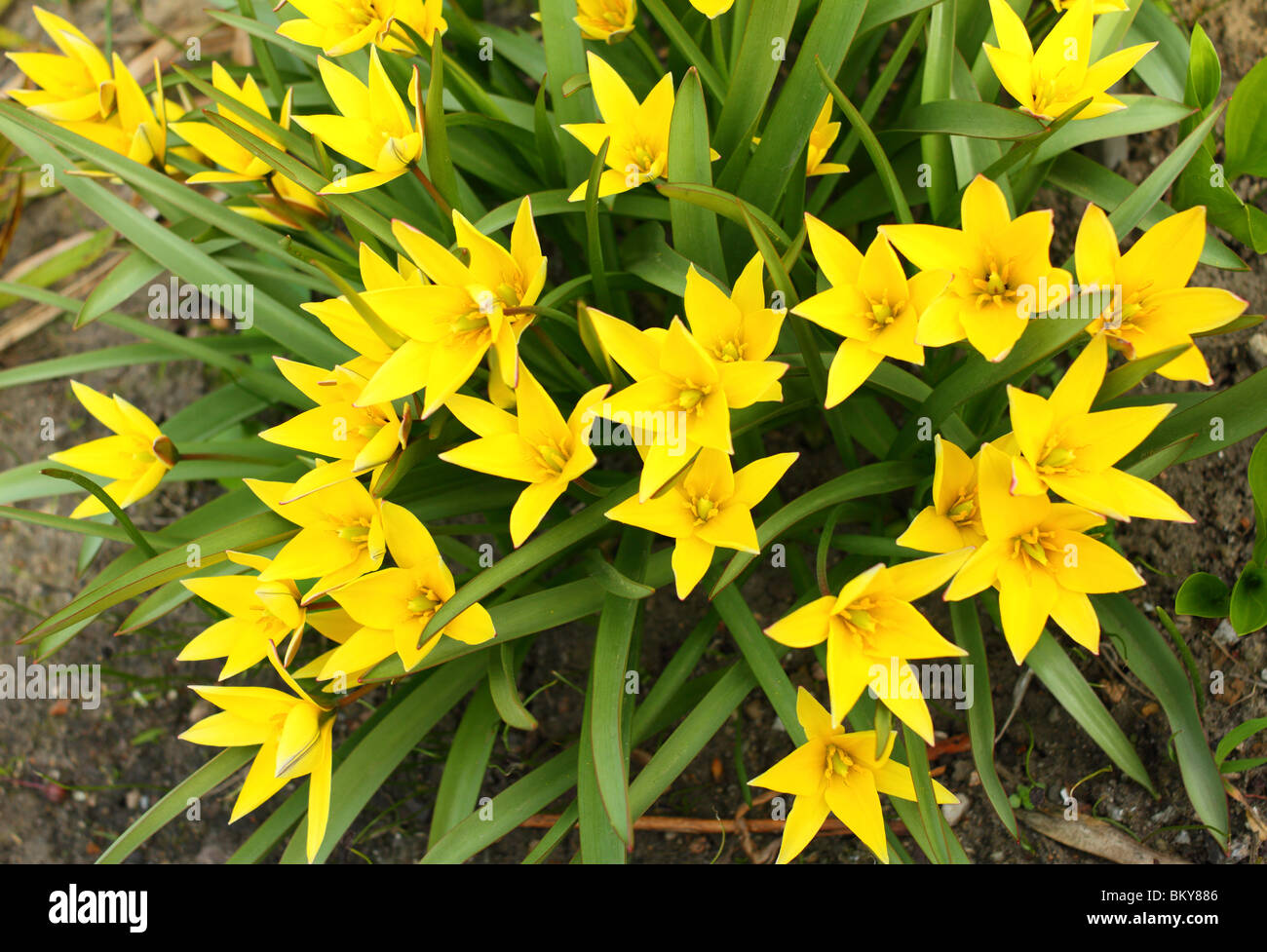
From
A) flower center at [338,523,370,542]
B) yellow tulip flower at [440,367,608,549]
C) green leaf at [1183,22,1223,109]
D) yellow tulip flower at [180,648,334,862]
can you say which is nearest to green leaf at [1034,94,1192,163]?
green leaf at [1183,22,1223,109]

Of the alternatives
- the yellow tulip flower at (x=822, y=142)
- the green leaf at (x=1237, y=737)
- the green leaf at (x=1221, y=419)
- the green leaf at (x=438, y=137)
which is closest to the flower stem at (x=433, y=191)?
the green leaf at (x=438, y=137)

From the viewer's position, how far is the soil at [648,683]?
75.8 inches

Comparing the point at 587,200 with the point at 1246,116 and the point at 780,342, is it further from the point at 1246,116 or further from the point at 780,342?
the point at 1246,116

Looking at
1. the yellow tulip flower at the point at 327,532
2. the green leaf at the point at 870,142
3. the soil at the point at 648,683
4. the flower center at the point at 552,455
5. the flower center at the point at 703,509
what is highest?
the green leaf at the point at 870,142

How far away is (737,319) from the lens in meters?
1.35

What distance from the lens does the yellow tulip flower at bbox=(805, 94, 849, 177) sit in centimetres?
170

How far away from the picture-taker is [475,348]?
4.45 ft

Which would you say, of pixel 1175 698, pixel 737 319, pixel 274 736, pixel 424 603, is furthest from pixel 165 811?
pixel 1175 698

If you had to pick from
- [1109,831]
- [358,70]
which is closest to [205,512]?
[358,70]

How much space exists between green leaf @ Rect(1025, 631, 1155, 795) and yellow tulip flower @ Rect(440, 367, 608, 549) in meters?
0.98

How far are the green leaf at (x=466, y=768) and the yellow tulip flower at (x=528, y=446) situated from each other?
650 millimetres

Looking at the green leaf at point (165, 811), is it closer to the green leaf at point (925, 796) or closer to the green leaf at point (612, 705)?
the green leaf at point (612, 705)

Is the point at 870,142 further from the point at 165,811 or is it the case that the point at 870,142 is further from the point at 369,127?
the point at 165,811

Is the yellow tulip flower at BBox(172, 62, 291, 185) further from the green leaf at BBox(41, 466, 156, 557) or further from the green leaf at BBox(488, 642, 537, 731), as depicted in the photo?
the green leaf at BBox(488, 642, 537, 731)
